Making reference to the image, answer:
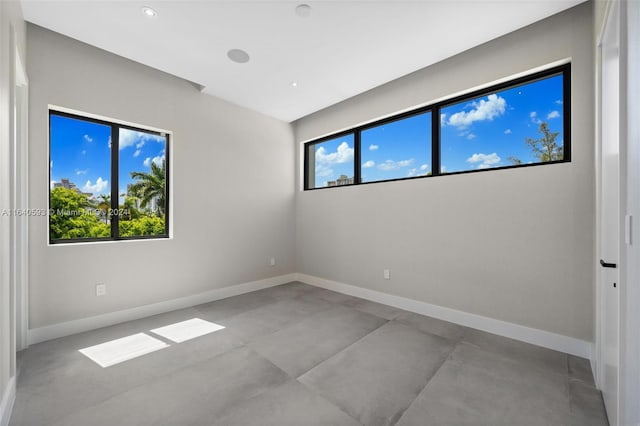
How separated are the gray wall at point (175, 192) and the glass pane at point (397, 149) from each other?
1.54 m

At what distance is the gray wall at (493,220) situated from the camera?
7.52ft

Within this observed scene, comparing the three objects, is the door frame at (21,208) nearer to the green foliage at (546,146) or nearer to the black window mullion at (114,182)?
the black window mullion at (114,182)

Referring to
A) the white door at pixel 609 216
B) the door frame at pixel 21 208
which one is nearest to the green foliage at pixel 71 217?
the door frame at pixel 21 208

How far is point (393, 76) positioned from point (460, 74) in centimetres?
73

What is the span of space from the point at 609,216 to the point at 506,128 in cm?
134

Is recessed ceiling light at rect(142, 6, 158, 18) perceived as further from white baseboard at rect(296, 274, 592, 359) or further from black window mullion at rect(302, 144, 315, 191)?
white baseboard at rect(296, 274, 592, 359)

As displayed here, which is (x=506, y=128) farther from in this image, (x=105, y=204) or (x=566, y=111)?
(x=105, y=204)

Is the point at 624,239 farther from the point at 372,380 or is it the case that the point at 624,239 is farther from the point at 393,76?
the point at 393,76

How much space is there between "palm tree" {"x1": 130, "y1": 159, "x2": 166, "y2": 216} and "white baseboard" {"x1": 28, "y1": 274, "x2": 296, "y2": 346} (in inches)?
44.6

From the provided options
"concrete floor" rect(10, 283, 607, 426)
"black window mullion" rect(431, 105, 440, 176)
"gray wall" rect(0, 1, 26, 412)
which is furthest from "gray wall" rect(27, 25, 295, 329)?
"black window mullion" rect(431, 105, 440, 176)

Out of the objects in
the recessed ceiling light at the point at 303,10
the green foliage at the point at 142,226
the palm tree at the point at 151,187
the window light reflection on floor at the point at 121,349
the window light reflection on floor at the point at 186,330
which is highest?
the recessed ceiling light at the point at 303,10

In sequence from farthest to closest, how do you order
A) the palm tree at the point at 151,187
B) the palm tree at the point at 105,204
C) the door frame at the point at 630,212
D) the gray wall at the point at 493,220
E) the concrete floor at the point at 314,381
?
the palm tree at the point at 151,187
the palm tree at the point at 105,204
the gray wall at the point at 493,220
the concrete floor at the point at 314,381
the door frame at the point at 630,212

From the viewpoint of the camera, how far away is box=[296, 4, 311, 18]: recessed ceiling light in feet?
7.14

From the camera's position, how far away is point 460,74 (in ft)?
9.71
